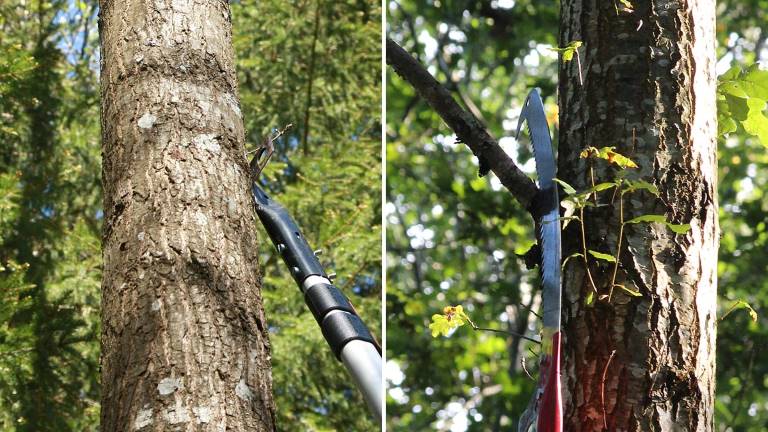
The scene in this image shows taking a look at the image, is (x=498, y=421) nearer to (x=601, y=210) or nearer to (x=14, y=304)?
(x=14, y=304)

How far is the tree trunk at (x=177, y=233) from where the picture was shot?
1.37 meters

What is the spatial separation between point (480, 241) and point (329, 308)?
14.4 feet

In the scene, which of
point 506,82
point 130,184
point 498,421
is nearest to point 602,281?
point 130,184

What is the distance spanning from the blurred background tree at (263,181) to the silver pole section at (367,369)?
2776 millimetres

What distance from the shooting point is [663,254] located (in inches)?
63.3

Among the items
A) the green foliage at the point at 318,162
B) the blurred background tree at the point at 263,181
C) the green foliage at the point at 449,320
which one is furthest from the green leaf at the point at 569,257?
the green foliage at the point at 318,162

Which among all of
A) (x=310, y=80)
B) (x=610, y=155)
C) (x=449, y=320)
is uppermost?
(x=310, y=80)

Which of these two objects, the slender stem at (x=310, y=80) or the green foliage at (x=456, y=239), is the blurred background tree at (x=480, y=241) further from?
the slender stem at (x=310, y=80)

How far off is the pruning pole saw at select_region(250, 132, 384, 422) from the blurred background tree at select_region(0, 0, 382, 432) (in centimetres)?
249

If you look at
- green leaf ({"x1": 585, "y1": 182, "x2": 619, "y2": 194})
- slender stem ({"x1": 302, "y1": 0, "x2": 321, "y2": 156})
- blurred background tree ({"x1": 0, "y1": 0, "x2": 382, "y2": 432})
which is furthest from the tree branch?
slender stem ({"x1": 302, "y1": 0, "x2": 321, "y2": 156})

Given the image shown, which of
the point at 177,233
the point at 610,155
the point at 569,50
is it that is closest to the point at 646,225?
the point at 610,155

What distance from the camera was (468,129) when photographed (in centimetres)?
188

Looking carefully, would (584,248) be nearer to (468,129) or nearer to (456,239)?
(468,129)

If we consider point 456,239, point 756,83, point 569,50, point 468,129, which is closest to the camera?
point 569,50
